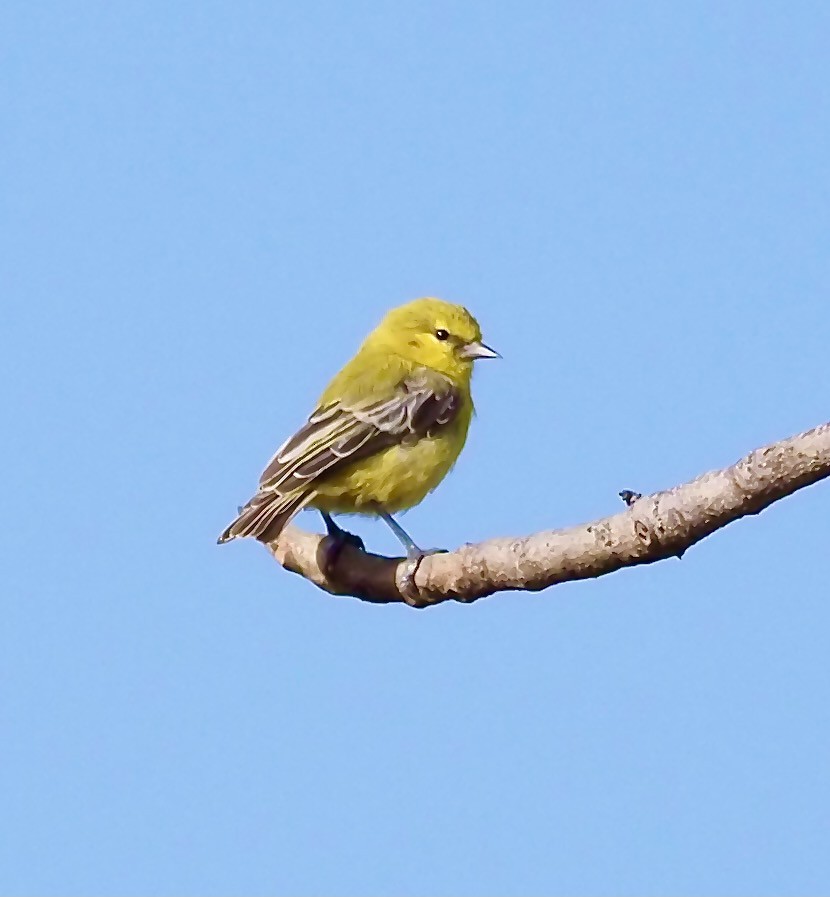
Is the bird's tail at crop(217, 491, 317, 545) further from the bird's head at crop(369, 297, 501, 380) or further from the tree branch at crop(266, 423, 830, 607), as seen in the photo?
the bird's head at crop(369, 297, 501, 380)

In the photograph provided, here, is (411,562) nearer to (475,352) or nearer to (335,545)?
(335,545)

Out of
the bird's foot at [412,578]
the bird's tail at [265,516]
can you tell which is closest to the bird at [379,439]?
the bird's tail at [265,516]

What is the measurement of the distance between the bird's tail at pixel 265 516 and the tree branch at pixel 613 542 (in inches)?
23.7

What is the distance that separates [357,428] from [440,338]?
1.33 metres

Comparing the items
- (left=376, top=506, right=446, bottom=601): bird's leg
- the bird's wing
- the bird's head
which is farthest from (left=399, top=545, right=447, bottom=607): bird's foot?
the bird's head

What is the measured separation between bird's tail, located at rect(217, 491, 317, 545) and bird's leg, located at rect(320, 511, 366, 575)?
234 millimetres

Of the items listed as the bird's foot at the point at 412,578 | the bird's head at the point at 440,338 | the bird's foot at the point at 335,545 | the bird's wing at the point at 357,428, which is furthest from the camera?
the bird's head at the point at 440,338

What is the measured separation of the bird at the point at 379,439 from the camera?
7.50 meters

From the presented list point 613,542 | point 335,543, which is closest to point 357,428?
point 335,543

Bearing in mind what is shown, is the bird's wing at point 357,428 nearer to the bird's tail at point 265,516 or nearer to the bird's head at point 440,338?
the bird's tail at point 265,516

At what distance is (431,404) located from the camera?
8.23 meters

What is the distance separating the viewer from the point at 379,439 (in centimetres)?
788

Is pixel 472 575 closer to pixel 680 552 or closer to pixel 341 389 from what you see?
pixel 680 552

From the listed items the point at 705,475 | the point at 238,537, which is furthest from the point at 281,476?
the point at 705,475
